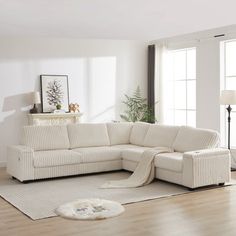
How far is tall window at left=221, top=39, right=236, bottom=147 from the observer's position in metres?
7.58

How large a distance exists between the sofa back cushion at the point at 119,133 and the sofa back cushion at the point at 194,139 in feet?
4.23

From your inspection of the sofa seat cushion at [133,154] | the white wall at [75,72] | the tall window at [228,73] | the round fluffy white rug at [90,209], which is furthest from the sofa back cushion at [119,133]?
the round fluffy white rug at [90,209]

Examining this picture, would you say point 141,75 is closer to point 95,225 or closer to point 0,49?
point 0,49

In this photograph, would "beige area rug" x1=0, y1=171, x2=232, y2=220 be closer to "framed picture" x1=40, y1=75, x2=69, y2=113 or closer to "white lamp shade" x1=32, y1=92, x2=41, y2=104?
"white lamp shade" x1=32, y1=92, x2=41, y2=104

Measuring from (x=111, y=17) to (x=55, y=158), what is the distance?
7.44 ft

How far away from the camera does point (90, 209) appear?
4.64 m

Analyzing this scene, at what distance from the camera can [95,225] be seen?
414 cm

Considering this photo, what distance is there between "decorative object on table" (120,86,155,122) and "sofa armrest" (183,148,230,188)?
3.44 meters

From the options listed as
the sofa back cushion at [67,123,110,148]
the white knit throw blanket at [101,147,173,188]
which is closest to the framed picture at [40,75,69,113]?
the sofa back cushion at [67,123,110,148]

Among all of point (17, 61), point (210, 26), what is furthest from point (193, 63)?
point (17, 61)

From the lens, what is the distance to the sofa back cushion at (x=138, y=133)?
7.31 metres

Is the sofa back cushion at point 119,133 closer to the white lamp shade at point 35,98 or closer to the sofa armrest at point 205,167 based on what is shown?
the white lamp shade at point 35,98

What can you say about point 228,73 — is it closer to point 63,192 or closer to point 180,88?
point 180,88

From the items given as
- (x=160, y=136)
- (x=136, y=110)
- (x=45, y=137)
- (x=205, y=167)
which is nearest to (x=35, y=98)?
(x=45, y=137)
